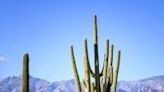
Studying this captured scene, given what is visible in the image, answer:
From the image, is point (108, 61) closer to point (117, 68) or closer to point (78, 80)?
point (117, 68)

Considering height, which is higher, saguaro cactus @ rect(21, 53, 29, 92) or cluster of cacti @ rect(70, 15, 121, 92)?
saguaro cactus @ rect(21, 53, 29, 92)

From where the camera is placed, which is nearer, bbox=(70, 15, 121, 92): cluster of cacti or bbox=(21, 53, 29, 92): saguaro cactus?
bbox=(21, 53, 29, 92): saguaro cactus

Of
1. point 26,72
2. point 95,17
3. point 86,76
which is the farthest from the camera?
point 95,17

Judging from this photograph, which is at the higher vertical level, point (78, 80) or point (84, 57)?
point (84, 57)

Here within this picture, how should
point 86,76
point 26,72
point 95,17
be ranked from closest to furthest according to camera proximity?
point 26,72 → point 86,76 → point 95,17

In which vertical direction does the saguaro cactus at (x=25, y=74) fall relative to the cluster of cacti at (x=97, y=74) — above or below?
above

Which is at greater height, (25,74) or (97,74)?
(25,74)

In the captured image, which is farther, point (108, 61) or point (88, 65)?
point (108, 61)

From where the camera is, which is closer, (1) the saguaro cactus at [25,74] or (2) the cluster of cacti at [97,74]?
(1) the saguaro cactus at [25,74]

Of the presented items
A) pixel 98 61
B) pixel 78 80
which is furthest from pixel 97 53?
pixel 78 80

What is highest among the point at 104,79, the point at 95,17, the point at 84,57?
the point at 95,17

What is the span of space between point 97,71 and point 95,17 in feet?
3.50

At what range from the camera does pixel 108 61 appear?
7059 millimetres

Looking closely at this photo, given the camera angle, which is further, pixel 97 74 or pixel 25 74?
pixel 97 74
